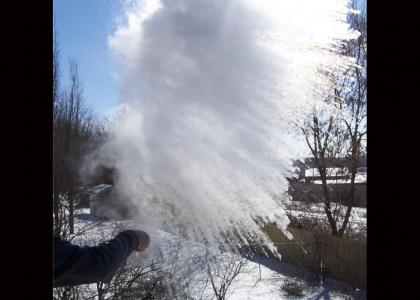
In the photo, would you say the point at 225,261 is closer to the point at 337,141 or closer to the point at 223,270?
the point at 223,270

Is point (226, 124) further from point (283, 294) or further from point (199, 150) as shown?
point (283, 294)

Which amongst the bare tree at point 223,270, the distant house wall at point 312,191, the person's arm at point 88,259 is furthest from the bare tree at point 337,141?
the person's arm at point 88,259

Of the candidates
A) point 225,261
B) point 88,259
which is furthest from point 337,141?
point 88,259

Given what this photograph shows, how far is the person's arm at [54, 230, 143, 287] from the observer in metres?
0.68

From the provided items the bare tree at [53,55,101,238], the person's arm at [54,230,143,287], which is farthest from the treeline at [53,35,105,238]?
the person's arm at [54,230,143,287]

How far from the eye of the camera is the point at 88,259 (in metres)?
0.75

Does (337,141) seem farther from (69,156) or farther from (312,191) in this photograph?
(69,156)

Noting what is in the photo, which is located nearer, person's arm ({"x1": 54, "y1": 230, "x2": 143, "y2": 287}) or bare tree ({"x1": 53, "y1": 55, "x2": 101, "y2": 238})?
person's arm ({"x1": 54, "y1": 230, "x2": 143, "y2": 287})

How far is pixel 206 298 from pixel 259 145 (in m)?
1.11

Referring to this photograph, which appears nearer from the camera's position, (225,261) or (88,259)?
(88,259)

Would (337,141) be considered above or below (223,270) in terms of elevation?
above

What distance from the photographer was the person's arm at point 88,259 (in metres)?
0.68

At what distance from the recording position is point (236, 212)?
267 cm

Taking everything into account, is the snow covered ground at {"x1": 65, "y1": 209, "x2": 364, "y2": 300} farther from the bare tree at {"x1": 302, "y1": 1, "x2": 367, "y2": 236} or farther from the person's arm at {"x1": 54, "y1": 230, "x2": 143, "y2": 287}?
the person's arm at {"x1": 54, "y1": 230, "x2": 143, "y2": 287}
